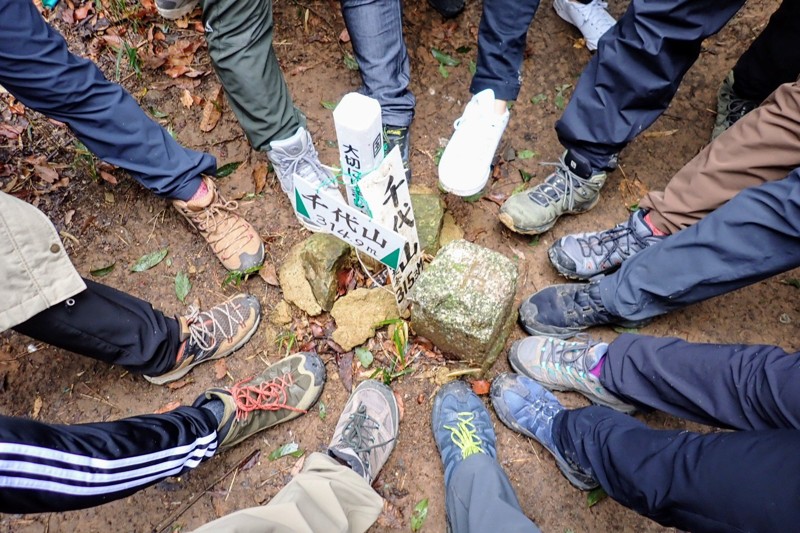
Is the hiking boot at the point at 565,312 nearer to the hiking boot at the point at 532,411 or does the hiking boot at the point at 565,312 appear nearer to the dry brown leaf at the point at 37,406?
the hiking boot at the point at 532,411

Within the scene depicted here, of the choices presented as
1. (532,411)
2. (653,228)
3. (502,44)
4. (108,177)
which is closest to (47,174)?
(108,177)

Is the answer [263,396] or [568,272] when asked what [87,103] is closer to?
[263,396]

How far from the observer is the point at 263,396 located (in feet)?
8.86

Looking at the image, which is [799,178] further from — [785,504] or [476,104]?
[476,104]

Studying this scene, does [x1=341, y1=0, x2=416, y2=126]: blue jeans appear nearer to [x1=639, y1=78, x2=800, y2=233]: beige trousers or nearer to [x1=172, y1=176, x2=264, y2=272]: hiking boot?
[x1=172, y1=176, x2=264, y2=272]: hiking boot

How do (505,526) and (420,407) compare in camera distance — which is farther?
(420,407)

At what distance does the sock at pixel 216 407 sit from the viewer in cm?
251

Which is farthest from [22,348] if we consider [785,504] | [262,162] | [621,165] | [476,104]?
[621,165]

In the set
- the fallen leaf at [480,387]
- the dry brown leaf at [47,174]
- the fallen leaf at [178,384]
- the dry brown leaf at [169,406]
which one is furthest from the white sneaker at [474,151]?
the dry brown leaf at [47,174]

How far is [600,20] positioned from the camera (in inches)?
154

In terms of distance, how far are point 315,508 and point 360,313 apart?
4.10 feet

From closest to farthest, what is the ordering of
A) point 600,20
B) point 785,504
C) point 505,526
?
1. point 785,504
2. point 505,526
3. point 600,20

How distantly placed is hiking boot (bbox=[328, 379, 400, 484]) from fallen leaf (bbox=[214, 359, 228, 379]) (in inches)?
29.5

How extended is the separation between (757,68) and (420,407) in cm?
306
